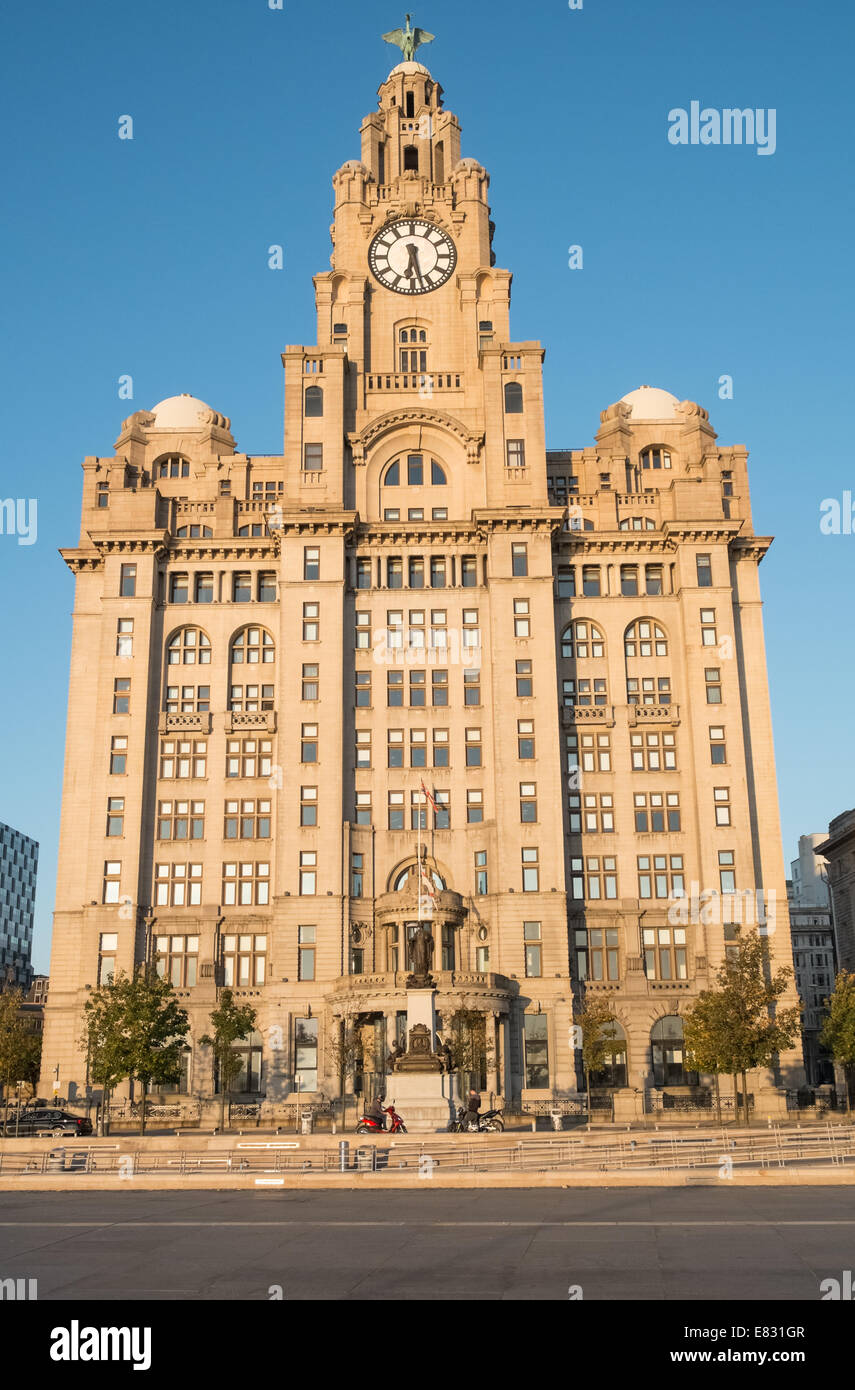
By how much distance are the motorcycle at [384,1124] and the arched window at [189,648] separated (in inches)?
1867

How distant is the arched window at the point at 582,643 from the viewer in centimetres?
9000

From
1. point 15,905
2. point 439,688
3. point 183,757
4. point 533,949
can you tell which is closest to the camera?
point 533,949

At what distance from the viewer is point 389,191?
100062 mm

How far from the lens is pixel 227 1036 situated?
7269cm

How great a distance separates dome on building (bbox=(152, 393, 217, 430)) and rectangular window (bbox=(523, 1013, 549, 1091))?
52705mm

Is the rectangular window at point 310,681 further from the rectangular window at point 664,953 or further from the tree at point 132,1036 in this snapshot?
the rectangular window at point 664,953

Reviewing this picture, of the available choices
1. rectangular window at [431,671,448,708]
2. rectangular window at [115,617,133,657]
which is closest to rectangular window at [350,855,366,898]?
rectangular window at [431,671,448,708]

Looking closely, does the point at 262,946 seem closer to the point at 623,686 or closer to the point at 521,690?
the point at 521,690

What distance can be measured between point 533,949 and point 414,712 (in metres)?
18.1

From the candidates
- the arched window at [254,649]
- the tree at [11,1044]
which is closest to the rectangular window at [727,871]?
the arched window at [254,649]

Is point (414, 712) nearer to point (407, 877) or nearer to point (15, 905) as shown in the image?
point (407, 877)

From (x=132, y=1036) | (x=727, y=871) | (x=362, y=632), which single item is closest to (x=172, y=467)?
(x=362, y=632)
